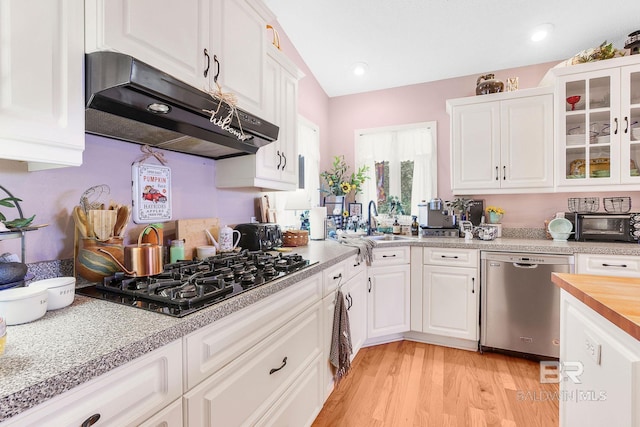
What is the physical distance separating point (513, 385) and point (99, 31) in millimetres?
2918

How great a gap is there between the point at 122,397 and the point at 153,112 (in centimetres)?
95

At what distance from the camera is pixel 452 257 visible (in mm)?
2543

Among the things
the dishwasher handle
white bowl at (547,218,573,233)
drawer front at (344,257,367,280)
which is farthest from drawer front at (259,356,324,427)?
white bowl at (547,218,573,233)

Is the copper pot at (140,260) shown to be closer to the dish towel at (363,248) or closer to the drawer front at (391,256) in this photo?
the dish towel at (363,248)

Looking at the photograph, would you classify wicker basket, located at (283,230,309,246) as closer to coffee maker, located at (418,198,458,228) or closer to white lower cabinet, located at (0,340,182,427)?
coffee maker, located at (418,198,458,228)

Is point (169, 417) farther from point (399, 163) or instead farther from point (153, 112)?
point (399, 163)

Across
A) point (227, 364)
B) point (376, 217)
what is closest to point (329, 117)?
point (376, 217)

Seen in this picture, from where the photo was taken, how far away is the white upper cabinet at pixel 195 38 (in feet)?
3.18

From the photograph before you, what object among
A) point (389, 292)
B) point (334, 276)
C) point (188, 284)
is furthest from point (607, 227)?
point (188, 284)

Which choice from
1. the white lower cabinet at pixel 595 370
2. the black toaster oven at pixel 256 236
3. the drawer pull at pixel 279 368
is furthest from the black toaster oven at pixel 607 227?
the drawer pull at pixel 279 368

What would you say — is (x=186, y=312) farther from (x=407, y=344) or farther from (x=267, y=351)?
(x=407, y=344)

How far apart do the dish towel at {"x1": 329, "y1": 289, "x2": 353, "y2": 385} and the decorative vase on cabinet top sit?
2409 mm

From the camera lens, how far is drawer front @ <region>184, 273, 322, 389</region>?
2.74 feet

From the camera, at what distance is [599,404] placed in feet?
3.20
